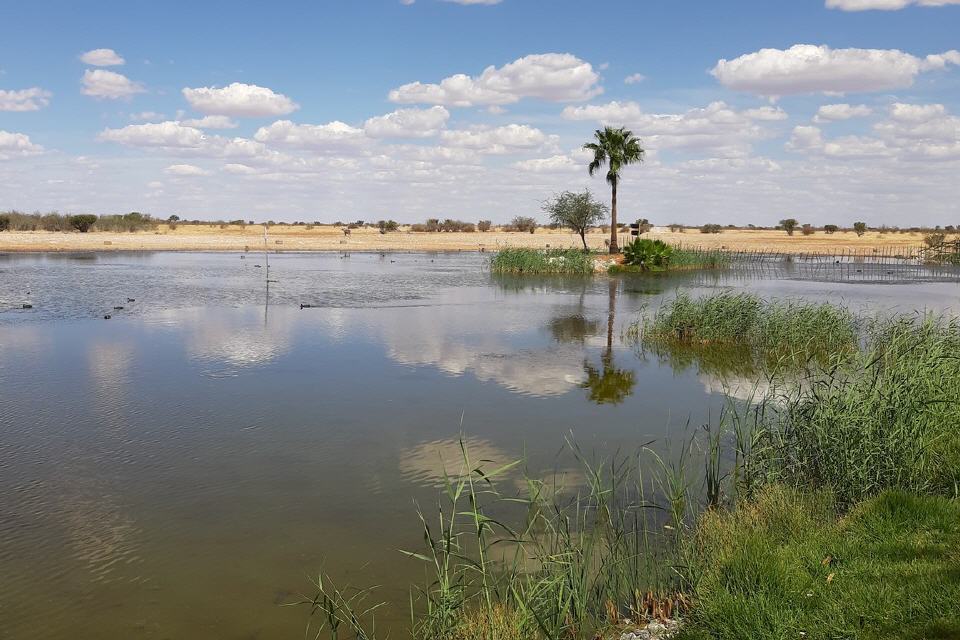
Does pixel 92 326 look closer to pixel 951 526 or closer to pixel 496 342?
pixel 496 342

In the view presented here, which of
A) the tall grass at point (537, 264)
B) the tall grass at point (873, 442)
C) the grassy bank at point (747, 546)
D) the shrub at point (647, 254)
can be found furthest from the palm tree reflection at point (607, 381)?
the shrub at point (647, 254)

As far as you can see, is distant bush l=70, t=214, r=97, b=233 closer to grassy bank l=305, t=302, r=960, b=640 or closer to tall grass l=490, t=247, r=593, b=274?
tall grass l=490, t=247, r=593, b=274

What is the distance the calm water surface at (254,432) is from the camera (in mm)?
6895

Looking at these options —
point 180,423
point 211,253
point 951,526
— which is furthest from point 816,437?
point 211,253

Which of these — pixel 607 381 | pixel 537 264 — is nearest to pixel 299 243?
pixel 537 264

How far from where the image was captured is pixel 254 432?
460 inches

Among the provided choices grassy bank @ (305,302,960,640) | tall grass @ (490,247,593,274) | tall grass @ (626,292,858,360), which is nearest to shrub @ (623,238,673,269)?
tall grass @ (490,247,593,274)

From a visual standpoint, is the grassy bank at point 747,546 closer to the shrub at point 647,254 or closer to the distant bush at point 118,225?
the shrub at point 647,254

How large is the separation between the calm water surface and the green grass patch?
2976mm

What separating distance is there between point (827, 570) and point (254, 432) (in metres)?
8.94

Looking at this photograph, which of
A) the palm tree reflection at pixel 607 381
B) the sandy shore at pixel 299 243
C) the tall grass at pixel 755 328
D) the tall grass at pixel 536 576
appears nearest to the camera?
the tall grass at pixel 536 576

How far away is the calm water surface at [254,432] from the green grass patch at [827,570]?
298 cm

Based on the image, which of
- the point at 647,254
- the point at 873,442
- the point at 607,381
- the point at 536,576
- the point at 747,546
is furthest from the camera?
the point at 647,254

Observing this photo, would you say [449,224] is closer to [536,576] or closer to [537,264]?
[537,264]
